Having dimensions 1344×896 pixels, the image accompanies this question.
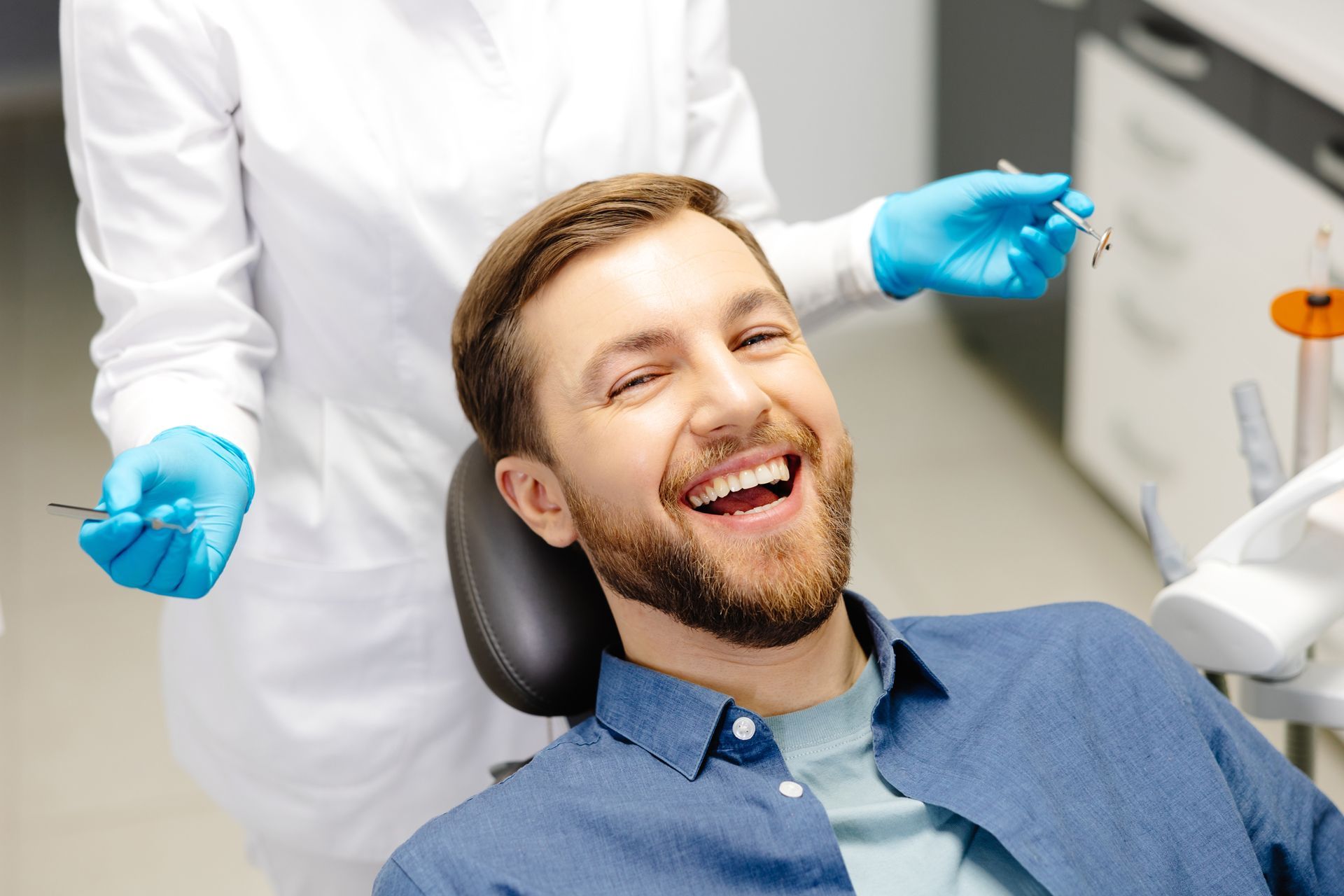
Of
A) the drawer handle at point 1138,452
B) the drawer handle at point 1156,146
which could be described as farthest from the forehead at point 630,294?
the drawer handle at point 1138,452

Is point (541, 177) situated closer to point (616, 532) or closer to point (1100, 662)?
point (616, 532)

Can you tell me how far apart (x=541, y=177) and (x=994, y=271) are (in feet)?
1.48

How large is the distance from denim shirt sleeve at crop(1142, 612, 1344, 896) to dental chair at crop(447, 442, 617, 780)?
0.49 m

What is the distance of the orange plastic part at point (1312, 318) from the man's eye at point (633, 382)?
1.86 ft

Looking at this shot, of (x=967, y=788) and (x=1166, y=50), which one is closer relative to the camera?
(x=967, y=788)

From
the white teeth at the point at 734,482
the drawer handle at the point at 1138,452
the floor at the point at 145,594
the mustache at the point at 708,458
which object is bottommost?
the floor at the point at 145,594

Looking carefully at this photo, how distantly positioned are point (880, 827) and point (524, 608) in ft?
1.17

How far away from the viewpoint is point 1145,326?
2.63 m

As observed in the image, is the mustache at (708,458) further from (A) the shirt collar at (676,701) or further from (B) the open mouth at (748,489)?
(A) the shirt collar at (676,701)

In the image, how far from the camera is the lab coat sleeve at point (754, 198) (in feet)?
5.02

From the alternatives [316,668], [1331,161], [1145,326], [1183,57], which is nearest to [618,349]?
[316,668]

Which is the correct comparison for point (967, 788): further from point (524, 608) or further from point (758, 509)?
point (524, 608)

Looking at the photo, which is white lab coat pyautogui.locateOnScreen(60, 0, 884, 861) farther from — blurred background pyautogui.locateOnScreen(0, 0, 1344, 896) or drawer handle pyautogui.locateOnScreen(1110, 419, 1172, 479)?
drawer handle pyautogui.locateOnScreen(1110, 419, 1172, 479)

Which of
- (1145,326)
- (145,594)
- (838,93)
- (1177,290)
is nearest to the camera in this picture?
(1177,290)
